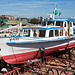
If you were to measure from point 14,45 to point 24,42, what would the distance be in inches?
41.3

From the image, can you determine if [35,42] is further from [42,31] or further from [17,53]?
[42,31]

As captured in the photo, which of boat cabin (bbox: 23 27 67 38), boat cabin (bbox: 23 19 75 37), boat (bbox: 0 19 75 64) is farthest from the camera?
boat cabin (bbox: 23 19 75 37)

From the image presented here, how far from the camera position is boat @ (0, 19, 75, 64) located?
1363cm

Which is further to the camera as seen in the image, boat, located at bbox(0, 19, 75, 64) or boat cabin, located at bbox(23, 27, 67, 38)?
boat cabin, located at bbox(23, 27, 67, 38)

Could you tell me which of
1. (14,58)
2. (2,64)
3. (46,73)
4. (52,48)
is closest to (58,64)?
(52,48)

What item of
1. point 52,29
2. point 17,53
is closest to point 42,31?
point 52,29

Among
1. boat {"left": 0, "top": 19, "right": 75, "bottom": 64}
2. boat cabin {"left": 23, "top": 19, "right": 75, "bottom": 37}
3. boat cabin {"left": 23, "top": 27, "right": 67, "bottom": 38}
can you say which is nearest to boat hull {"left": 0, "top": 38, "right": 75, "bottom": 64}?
boat {"left": 0, "top": 19, "right": 75, "bottom": 64}

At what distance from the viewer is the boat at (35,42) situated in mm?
13633

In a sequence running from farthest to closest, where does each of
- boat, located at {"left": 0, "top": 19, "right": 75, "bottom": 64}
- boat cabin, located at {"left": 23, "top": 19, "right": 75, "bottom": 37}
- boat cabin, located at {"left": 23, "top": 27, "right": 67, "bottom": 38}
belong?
boat cabin, located at {"left": 23, "top": 19, "right": 75, "bottom": 37}
boat cabin, located at {"left": 23, "top": 27, "right": 67, "bottom": 38}
boat, located at {"left": 0, "top": 19, "right": 75, "bottom": 64}

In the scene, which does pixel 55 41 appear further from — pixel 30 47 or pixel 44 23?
pixel 44 23

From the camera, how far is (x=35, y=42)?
1420 centimetres

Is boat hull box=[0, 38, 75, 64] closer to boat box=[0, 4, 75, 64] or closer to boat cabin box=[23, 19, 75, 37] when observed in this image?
boat box=[0, 4, 75, 64]

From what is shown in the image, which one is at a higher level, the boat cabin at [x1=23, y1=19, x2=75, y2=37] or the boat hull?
the boat cabin at [x1=23, y1=19, x2=75, y2=37]

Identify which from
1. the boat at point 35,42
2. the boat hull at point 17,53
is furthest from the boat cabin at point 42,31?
the boat hull at point 17,53
